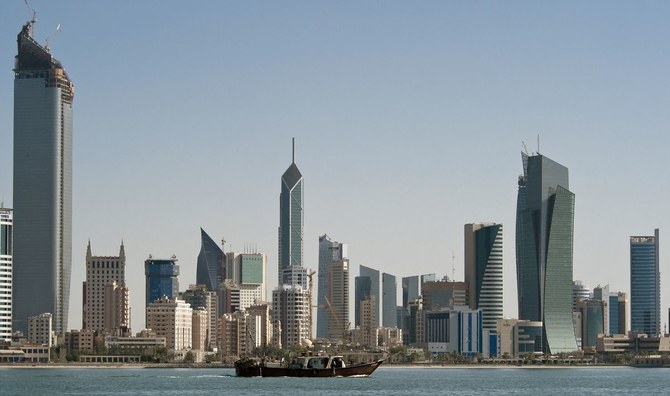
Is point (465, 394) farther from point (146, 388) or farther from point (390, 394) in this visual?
point (146, 388)

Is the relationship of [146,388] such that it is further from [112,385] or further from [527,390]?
[527,390]

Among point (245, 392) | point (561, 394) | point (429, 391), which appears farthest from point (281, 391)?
point (561, 394)

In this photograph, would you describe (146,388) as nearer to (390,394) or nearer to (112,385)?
(112,385)

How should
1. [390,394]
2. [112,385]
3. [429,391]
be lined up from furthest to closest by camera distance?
[112,385], [429,391], [390,394]

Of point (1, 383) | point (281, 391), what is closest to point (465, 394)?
point (281, 391)

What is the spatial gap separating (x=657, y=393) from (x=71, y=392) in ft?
225

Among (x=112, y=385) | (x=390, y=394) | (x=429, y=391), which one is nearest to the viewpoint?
(x=390, y=394)

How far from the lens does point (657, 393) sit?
171 m

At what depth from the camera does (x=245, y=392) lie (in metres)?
159

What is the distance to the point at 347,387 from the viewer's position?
561ft

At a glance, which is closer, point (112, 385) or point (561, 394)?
point (561, 394)

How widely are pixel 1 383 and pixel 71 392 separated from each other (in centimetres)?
3538

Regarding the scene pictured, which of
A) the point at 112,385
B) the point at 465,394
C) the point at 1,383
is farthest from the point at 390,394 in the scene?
the point at 1,383

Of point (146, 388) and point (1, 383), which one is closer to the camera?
point (146, 388)
